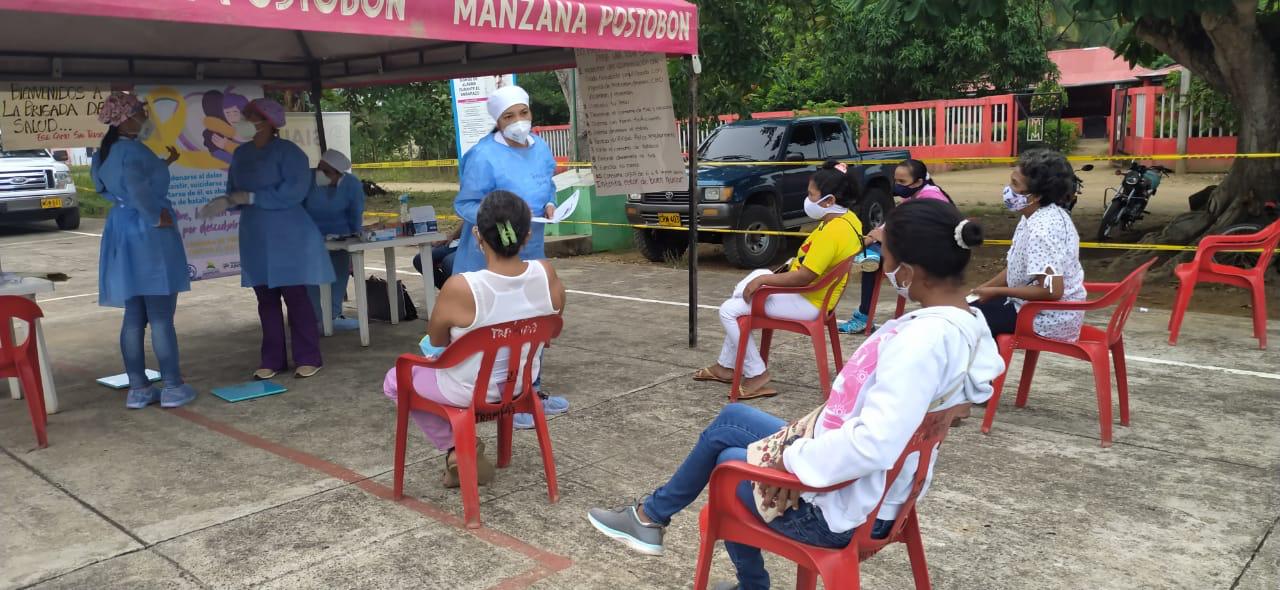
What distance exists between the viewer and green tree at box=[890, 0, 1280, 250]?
7652 mm

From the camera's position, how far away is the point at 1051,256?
4.21 meters

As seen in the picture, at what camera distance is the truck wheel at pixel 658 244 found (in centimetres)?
1073

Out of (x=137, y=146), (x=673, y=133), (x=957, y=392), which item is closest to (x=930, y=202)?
(x=957, y=392)

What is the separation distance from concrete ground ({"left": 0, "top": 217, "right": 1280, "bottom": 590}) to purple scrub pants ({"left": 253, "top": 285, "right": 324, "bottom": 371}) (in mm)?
236

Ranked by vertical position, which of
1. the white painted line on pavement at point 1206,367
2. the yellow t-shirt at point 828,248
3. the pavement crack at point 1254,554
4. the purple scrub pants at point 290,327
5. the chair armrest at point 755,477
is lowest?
the pavement crack at point 1254,554

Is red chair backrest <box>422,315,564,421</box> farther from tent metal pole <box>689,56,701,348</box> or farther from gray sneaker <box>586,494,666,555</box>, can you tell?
tent metal pole <box>689,56,701,348</box>

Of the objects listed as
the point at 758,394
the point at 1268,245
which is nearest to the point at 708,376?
the point at 758,394

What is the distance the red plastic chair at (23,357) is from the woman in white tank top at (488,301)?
2.07 m

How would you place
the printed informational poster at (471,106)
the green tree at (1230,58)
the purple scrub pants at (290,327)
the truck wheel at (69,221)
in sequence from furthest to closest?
the truck wheel at (69,221) → the printed informational poster at (471,106) → the green tree at (1230,58) → the purple scrub pants at (290,327)

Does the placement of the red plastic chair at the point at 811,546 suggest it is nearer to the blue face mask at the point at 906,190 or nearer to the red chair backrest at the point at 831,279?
the red chair backrest at the point at 831,279

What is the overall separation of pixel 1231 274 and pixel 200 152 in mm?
7387

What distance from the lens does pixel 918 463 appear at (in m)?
2.27

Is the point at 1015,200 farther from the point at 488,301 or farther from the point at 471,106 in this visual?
the point at 471,106

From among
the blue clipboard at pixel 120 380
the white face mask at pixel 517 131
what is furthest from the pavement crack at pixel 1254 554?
the blue clipboard at pixel 120 380
